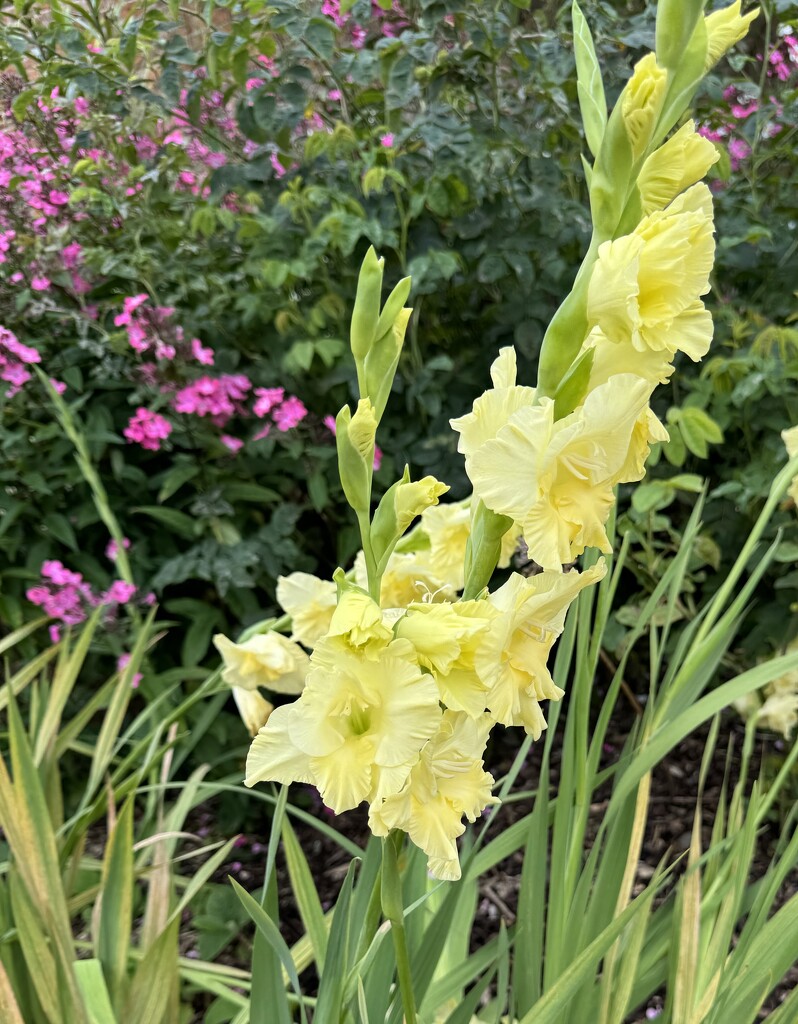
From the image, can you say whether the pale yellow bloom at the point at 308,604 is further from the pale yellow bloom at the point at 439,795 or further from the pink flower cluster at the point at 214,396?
the pink flower cluster at the point at 214,396

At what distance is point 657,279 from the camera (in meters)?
0.44

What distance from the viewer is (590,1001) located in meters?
0.84

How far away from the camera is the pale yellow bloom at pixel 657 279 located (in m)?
0.42

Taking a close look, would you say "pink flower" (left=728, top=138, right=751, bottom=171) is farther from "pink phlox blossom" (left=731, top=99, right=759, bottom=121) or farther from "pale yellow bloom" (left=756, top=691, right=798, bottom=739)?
"pale yellow bloom" (left=756, top=691, right=798, bottom=739)

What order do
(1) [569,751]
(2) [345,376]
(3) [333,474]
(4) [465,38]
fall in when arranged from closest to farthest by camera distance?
(1) [569,751] → (2) [345,376] → (3) [333,474] → (4) [465,38]

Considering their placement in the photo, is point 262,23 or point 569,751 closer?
point 569,751

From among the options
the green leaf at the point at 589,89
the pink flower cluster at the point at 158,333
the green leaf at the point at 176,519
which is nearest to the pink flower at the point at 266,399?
the pink flower cluster at the point at 158,333

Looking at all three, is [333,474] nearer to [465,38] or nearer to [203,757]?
[203,757]

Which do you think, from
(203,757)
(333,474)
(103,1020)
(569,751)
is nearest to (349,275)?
(333,474)

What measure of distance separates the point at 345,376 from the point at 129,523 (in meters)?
0.63

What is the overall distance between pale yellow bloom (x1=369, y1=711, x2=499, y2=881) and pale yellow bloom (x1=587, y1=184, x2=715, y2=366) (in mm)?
249

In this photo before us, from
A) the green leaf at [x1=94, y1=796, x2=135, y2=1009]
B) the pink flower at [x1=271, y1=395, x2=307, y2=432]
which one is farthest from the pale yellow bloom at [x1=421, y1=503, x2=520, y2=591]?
the pink flower at [x1=271, y1=395, x2=307, y2=432]

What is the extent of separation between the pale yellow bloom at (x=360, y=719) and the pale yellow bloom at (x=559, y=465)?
0.10m

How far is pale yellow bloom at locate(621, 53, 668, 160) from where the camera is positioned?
1.39 ft
